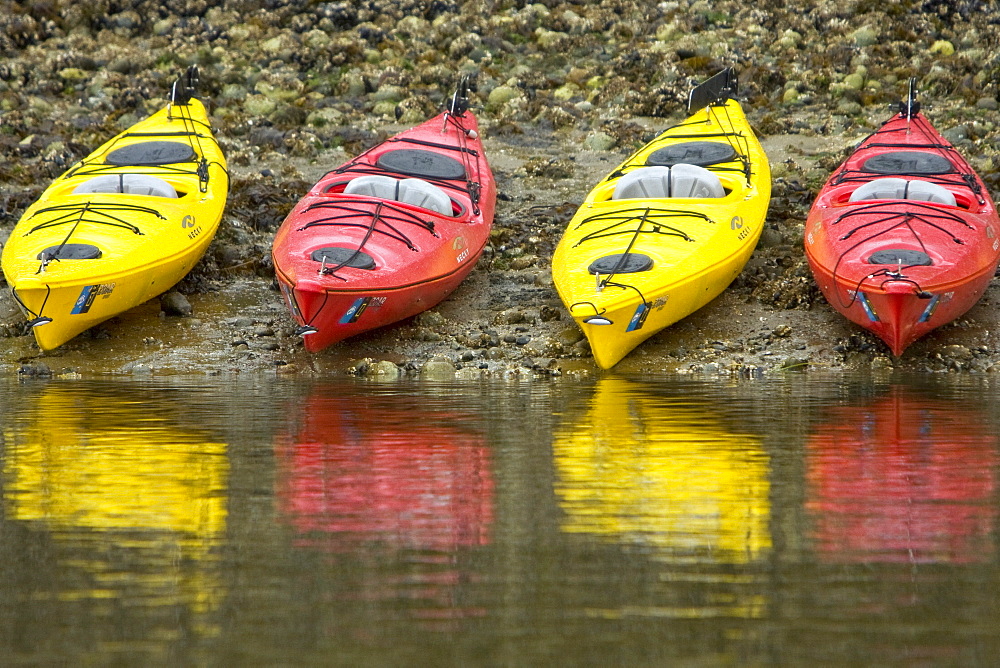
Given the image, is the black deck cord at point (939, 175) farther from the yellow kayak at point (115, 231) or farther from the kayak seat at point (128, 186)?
the kayak seat at point (128, 186)

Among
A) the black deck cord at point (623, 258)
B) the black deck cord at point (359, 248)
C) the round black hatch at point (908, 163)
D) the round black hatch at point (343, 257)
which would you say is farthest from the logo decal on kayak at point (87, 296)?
the round black hatch at point (908, 163)

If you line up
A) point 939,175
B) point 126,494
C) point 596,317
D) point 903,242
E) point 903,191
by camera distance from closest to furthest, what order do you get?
point 126,494 → point 596,317 → point 903,242 → point 903,191 → point 939,175

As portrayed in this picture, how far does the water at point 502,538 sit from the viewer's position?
11.8ft

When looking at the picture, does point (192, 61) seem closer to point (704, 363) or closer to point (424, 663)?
point (704, 363)

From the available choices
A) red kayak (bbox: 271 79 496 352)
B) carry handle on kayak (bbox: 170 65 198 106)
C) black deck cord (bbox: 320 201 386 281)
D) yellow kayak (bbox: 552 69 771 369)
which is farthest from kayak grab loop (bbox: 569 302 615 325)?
carry handle on kayak (bbox: 170 65 198 106)

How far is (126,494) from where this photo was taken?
5539 mm

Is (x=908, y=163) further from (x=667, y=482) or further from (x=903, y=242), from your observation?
(x=667, y=482)

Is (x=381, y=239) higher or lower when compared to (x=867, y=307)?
higher

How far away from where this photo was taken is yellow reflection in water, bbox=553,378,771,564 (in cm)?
469

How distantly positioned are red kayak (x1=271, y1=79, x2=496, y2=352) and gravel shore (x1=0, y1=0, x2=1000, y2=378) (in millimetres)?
387

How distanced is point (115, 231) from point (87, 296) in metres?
0.95

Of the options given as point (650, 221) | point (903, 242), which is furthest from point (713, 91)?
point (903, 242)

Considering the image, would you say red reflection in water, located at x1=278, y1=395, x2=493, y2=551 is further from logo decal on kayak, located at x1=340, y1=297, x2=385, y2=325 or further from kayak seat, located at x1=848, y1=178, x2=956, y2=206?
kayak seat, located at x1=848, y1=178, x2=956, y2=206

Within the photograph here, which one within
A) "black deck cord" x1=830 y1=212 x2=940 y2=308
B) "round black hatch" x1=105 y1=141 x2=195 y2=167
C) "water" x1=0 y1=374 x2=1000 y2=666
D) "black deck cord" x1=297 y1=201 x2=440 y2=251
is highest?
"round black hatch" x1=105 y1=141 x2=195 y2=167
